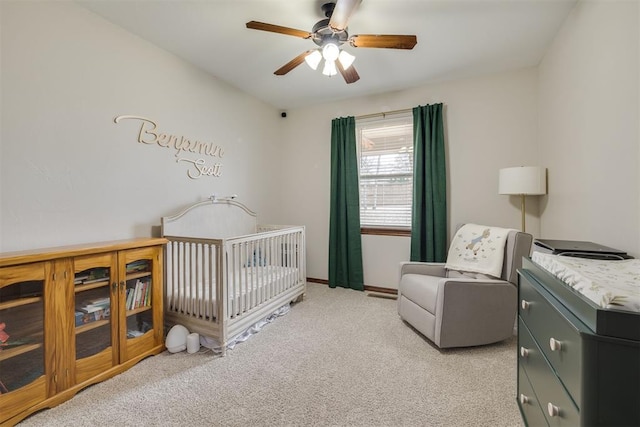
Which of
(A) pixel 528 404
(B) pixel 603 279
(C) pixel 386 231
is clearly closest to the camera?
(B) pixel 603 279

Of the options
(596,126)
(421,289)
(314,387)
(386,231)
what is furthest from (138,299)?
(596,126)

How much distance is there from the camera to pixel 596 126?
5.51ft

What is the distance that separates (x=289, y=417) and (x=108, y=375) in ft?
3.99

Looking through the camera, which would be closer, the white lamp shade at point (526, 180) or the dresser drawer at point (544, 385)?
the dresser drawer at point (544, 385)

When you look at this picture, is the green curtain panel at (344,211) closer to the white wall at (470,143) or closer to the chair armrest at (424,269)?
the white wall at (470,143)

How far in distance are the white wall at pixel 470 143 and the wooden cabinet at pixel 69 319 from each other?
2.36 metres

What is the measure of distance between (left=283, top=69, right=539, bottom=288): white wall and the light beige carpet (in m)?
1.31

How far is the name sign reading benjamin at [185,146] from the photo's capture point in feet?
7.48

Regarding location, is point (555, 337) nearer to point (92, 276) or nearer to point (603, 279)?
point (603, 279)

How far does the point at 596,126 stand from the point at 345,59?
5.45 ft

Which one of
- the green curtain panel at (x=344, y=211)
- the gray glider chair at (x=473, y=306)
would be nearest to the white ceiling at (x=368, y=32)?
the green curtain panel at (x=344, y=211)

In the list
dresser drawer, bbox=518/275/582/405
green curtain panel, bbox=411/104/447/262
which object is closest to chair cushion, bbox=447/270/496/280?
green curtain panel, bbox=411/104/447/262

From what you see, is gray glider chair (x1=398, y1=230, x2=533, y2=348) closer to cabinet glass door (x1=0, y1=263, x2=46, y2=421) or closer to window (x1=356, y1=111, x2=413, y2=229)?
window (x1=356, y1=111, x2=413, y2=229)

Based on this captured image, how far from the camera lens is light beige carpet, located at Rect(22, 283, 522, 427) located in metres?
1.42
